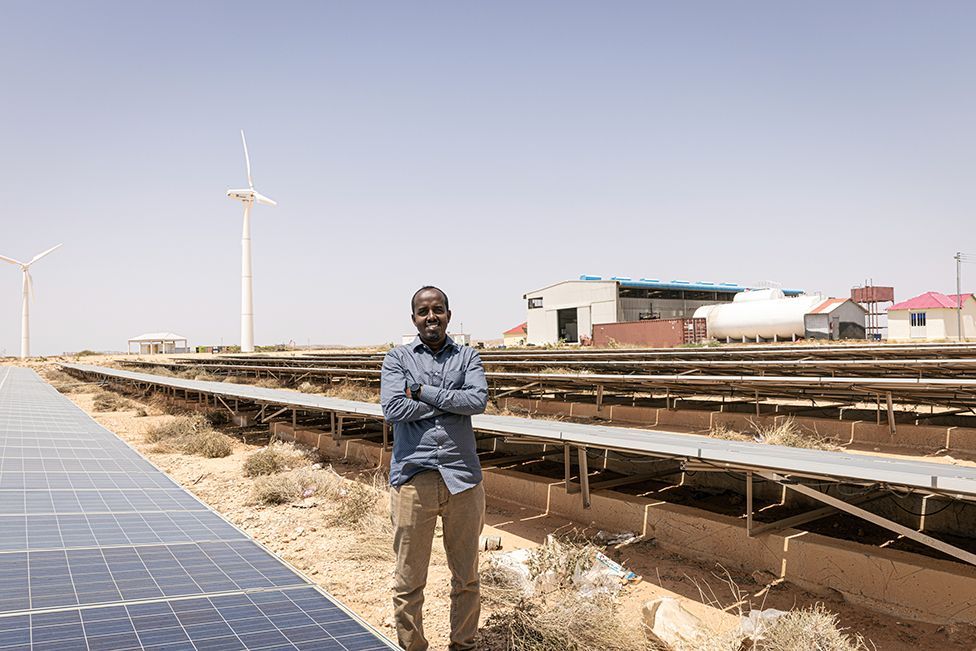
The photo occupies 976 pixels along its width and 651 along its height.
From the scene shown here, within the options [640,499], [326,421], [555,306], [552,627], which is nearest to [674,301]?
[555,306]

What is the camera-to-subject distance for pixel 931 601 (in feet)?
18.1

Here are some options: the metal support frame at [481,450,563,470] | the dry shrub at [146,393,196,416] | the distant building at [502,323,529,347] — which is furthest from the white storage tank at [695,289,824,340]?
the metal support frame at [481,450,563,470]

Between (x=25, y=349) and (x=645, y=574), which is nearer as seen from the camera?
(x=645, y=574)

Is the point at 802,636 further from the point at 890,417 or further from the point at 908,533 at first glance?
the point at 890,417

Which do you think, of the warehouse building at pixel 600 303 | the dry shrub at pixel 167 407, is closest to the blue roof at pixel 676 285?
the warehouse building at pixel 600 303

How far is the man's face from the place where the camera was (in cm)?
396

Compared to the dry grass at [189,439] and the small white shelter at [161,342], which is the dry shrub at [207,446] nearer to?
the dry grass at [189,439]

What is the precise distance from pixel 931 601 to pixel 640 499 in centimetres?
344

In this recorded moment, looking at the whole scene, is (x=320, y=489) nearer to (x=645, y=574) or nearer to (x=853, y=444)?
(x=645, y=574)

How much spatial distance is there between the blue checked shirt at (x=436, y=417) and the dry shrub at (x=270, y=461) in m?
8.27

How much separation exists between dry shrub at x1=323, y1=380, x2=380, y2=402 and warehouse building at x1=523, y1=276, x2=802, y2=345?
28.6 m

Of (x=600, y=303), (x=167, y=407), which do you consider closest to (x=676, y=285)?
(x=600, y=303)

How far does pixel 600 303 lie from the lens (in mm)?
50562

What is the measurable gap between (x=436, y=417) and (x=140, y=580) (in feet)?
7.75
